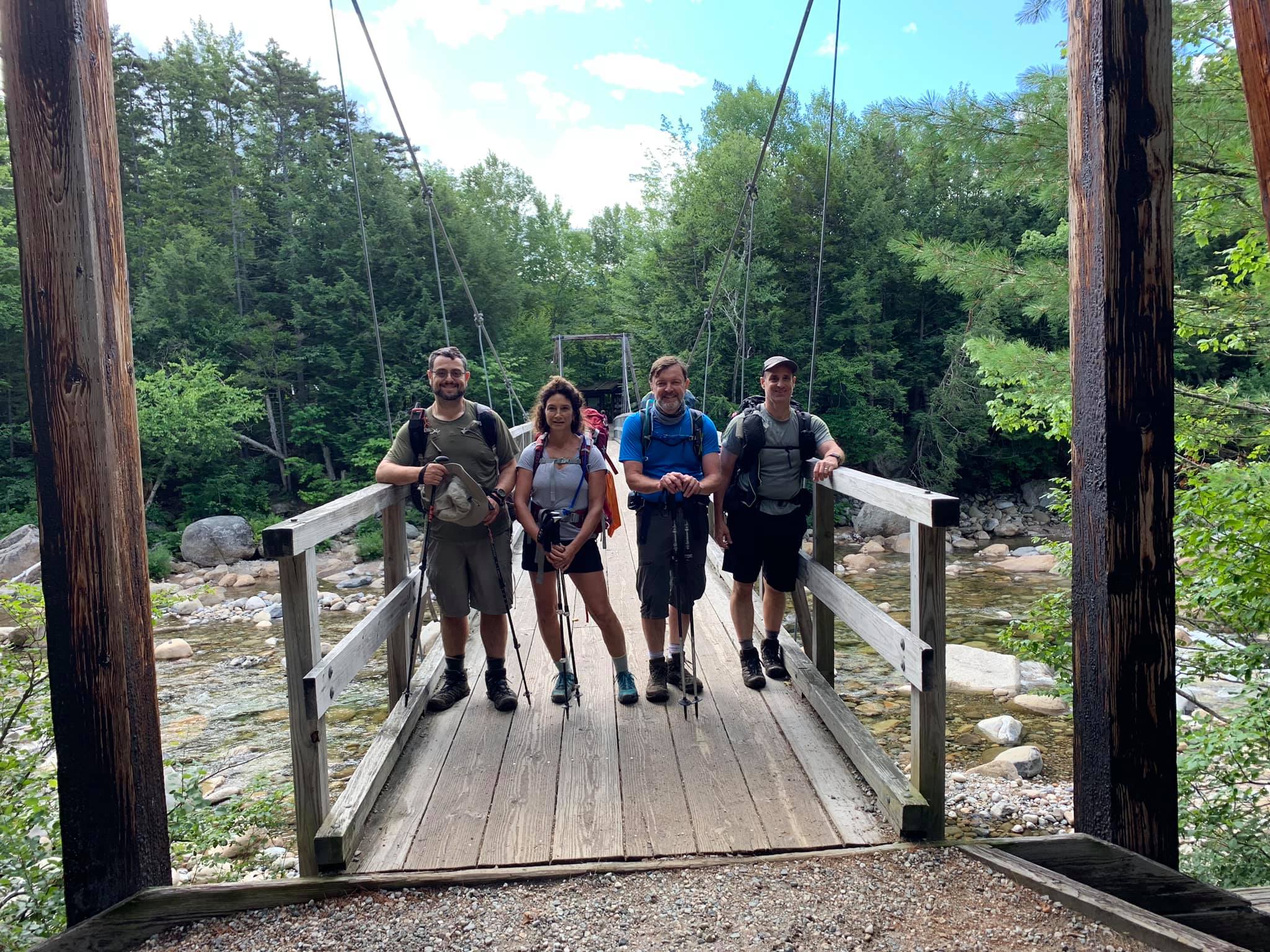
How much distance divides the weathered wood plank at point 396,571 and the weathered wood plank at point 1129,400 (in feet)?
7.83

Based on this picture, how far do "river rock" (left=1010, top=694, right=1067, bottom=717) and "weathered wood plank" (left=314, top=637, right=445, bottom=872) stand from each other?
5116 mm

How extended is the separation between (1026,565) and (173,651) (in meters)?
12.4

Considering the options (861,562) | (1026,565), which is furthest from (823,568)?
(1026,565)

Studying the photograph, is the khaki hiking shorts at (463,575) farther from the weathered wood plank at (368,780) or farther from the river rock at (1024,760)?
the river rock at (1024,760)

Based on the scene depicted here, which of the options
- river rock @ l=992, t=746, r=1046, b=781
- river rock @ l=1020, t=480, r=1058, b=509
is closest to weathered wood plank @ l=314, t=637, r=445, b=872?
river rock @ l=992, t=746, r=1046, b=781

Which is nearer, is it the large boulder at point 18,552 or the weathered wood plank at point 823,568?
the weathered wood plank at point 823,568

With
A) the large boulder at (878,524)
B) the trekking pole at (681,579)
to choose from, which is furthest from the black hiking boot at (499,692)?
the large boulder at (878,524)

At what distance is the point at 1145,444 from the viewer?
2.24 metres

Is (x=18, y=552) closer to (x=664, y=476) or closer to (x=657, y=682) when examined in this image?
(x=657, y=682)

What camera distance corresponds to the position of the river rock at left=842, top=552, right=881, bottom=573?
1459cm

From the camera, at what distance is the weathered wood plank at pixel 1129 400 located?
222 centimetres

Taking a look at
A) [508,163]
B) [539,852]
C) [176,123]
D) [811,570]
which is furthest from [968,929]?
[508,163]

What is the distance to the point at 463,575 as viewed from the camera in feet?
10.9

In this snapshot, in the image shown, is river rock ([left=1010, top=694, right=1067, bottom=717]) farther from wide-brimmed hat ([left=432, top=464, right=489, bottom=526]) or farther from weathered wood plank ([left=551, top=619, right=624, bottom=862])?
wide-brimmed hat ([left=432, top=464, right=489, bottom=526])
